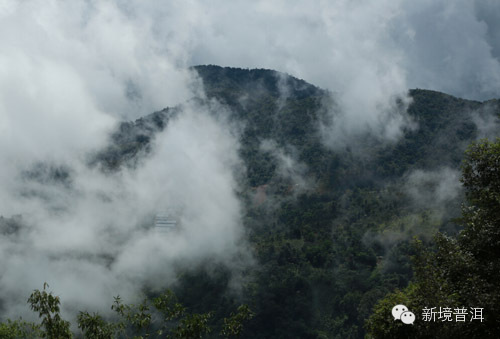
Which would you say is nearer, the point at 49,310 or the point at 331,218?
the point at 49,310

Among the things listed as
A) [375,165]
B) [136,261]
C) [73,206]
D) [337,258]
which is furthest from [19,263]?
[375,165]

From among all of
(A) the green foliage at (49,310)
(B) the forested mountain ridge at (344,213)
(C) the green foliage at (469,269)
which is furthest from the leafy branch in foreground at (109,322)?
(B) the forested mountain ridge at (344,213)

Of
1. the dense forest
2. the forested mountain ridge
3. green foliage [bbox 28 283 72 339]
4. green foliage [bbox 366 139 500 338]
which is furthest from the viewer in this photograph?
the forested mountain ridge

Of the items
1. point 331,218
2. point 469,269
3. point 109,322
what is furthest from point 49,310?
point 331,218

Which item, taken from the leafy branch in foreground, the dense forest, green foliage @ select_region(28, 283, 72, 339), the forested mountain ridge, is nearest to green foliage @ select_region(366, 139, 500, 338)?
the leafy branch in foreground

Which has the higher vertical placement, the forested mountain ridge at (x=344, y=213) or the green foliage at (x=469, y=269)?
the forested mountain ridge at (x=344, y=213)

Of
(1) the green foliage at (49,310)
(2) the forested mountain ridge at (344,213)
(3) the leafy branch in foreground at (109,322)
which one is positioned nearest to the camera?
(1) the green foliage at (49,310)

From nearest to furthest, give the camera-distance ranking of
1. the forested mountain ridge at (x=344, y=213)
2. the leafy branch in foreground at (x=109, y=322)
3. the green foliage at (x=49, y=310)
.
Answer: the green foliage at (x=49, y=310) < the leafy branch in foreground at (x=109, y=322) < the forested mountain ridge at (x=344, y=213)

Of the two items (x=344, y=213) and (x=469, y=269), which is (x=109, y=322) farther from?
(x=344, y=213)

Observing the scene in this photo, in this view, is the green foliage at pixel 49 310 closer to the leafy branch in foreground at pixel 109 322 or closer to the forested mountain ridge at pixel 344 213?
the leafy branch in foreground at pixel 109 322

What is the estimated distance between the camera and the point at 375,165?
543 ft

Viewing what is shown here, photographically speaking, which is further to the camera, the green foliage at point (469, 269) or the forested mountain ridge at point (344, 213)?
the forested mountain ridge at point (344, 213)

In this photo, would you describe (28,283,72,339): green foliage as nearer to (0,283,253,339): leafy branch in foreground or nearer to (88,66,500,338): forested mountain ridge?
(0,283,253,339): leafy branch in foreground

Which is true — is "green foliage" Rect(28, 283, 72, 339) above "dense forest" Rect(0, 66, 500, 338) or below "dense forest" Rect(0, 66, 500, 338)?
below
